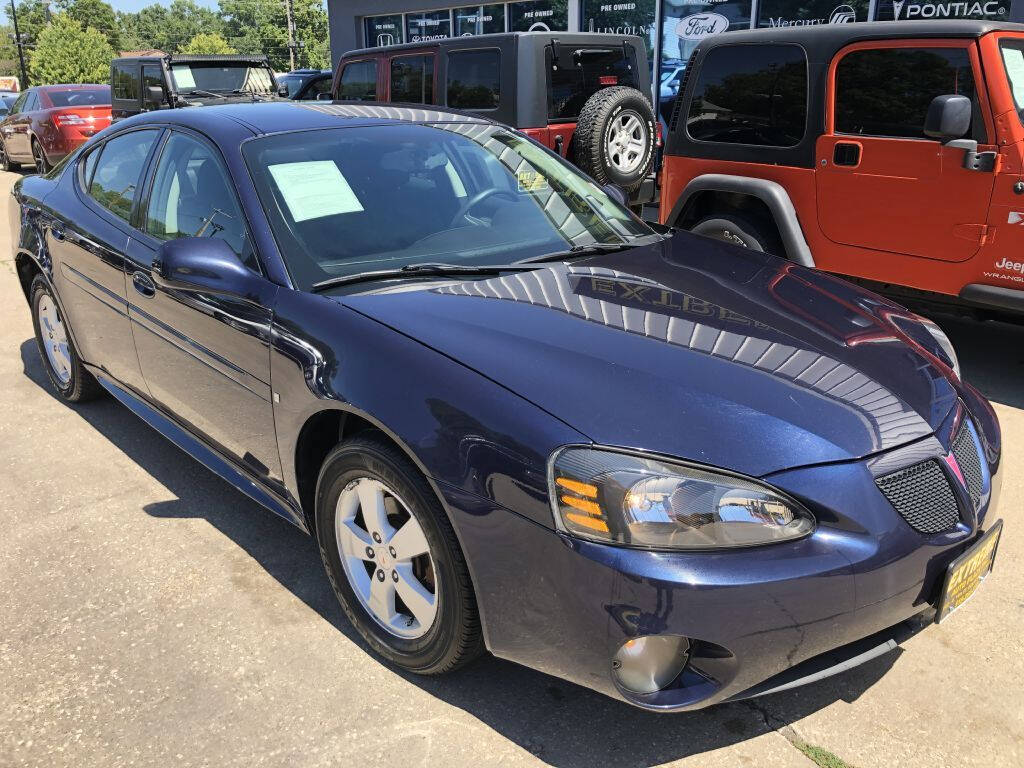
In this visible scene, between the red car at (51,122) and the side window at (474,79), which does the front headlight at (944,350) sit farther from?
the red car at (51,122)

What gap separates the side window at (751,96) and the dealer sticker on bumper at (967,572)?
3.67 m

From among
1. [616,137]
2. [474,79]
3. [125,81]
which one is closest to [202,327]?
[616,137]

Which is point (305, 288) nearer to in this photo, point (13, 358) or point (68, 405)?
point (68, 405)

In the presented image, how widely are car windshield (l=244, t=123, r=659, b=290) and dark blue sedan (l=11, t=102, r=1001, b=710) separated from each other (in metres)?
0.01

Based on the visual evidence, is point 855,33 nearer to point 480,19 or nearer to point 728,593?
point 728,593

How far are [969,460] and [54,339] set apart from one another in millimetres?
4400

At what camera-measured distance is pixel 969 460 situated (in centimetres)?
237

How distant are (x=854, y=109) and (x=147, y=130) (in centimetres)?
388

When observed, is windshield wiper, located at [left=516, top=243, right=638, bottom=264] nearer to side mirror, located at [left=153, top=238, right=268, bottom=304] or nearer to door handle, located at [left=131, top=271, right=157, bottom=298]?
side mirror, located at [left=153, top=238, right=268, bottom=304]

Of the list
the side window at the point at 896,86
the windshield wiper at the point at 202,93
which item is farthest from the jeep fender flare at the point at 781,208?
the windshield wiper at the point at 202,93

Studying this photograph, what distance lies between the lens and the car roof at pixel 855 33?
15.7ft

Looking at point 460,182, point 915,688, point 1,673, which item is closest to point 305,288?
point 460,182

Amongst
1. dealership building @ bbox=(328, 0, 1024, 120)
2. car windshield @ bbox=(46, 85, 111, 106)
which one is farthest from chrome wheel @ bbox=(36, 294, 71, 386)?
car windshield @ bbox=(46, 85, 111, 106)

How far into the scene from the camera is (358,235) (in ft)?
9.74
